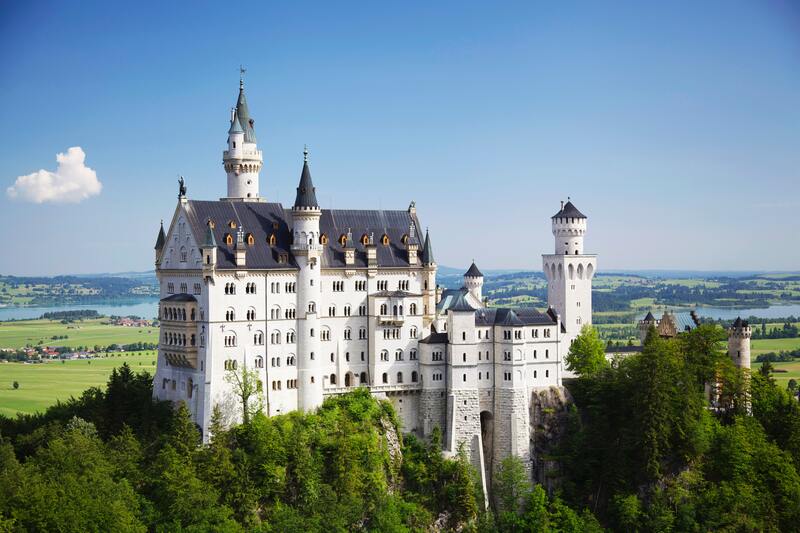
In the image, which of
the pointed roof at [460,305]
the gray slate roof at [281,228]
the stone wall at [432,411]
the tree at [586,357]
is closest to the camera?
the gray slate roof at [281,228]

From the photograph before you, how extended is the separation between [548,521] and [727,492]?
15.6m

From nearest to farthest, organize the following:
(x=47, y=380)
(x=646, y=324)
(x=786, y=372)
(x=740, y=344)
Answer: (x=740, y=344) < (x=646, y=324) < (x=47, y=380) < (x=786, y=372)

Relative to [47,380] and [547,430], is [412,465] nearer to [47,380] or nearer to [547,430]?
[547,430]

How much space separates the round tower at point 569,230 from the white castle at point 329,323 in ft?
36.4

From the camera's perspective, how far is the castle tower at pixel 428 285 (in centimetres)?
9956

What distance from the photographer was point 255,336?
89438 mm

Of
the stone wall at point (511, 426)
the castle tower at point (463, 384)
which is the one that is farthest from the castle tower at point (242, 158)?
the stone wall at point (511, 426)

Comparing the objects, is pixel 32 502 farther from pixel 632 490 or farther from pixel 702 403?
pixel 702 403

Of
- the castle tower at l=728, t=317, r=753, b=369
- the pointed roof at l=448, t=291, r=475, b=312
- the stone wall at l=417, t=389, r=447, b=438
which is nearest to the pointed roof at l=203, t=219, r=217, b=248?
the pointed roof at l=448, t=291, r=475, b=312

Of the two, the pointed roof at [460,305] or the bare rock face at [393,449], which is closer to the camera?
the bare rock face at [393,449]

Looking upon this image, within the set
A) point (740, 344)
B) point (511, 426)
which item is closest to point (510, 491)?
point (511, 426)

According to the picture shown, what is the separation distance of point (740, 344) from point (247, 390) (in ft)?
164

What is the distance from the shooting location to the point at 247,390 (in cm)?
8712

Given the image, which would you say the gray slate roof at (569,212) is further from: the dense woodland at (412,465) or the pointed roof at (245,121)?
the pointed roof at (245,121)
